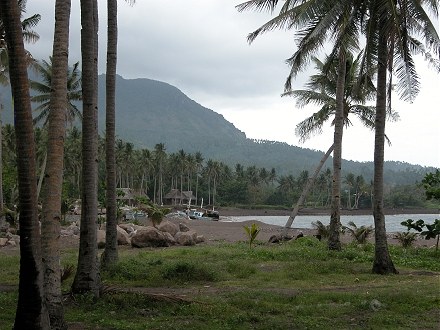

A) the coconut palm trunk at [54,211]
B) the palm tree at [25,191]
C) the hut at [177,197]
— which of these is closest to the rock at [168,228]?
the coconut palm trunk at [54,211]

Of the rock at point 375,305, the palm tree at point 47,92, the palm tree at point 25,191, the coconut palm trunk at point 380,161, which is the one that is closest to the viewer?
the palm tree at point 25,191

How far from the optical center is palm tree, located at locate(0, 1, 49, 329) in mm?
5672

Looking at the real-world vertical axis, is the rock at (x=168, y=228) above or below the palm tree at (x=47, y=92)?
below

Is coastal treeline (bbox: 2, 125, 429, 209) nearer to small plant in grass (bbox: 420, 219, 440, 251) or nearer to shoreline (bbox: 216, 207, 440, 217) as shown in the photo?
shoreline (bbox: 216, 207, 440, 217)

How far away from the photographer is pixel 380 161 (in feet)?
44.6

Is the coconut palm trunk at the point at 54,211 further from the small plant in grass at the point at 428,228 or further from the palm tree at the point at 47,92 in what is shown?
the palm tree at the point at 47,92

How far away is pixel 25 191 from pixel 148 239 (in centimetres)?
1651

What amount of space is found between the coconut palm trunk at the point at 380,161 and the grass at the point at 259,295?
47 centimetres

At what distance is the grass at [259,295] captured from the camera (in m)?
7.64

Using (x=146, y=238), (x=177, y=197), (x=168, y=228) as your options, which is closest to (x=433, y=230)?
(x=146, y=238)

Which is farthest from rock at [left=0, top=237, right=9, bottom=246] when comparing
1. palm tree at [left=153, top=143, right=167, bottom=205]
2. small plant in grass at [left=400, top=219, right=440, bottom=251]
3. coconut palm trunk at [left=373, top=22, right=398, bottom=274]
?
palm tree at [left=153, top=143, right=167, bottom=205]

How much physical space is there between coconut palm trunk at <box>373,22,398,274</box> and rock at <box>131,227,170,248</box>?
429 inches

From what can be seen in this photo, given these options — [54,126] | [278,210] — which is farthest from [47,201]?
[278,210]

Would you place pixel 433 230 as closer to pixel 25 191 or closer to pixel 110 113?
pixel 110 113
